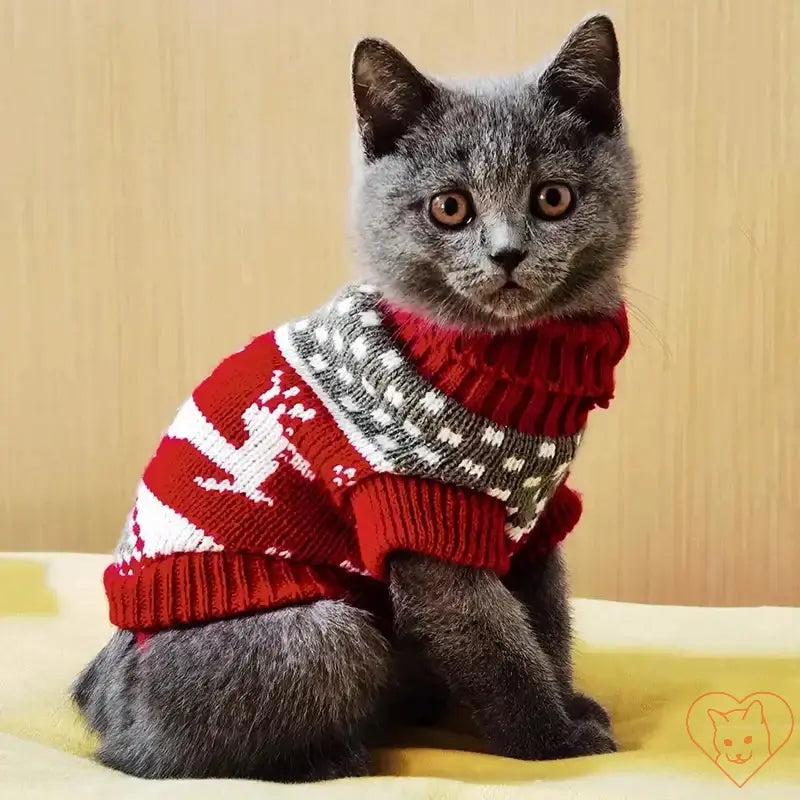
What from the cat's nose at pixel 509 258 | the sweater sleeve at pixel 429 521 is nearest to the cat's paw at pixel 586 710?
the sweater sleeve at pixel 429 521

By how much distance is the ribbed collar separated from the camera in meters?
0.88

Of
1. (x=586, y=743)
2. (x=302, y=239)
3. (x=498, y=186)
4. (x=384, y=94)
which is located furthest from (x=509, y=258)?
(x=302, y=239)

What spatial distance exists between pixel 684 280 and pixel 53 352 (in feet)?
3.68

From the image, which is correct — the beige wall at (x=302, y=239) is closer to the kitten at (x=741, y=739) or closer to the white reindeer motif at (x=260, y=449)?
the kitten at (x=741, y=739)

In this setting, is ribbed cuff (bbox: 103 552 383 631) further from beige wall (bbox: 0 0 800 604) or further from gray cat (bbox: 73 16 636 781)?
beige wall (bbox: 0 0 800 604)

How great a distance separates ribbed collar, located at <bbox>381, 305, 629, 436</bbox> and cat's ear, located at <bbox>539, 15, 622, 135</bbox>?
0.64 ft

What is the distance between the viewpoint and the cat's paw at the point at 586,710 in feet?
3.22

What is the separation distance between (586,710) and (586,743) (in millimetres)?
68

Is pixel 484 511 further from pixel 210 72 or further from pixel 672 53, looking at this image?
pixel 210 72

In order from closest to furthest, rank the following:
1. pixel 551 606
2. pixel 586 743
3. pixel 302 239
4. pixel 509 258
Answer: pixel 509 258 < pixel 586 743 < pixel 551 606 < pixel 302 239

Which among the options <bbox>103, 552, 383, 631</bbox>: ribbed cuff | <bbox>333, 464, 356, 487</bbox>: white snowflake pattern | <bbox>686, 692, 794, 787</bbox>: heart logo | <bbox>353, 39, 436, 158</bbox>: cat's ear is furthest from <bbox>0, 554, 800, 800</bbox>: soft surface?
<bbox>353, 39, 436, 158</bbox>: cat's ear

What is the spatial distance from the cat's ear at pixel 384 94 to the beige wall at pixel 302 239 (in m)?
0.70

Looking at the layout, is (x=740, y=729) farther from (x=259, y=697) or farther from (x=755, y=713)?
(x=259, y=697)

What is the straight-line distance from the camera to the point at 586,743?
3.04 ft
